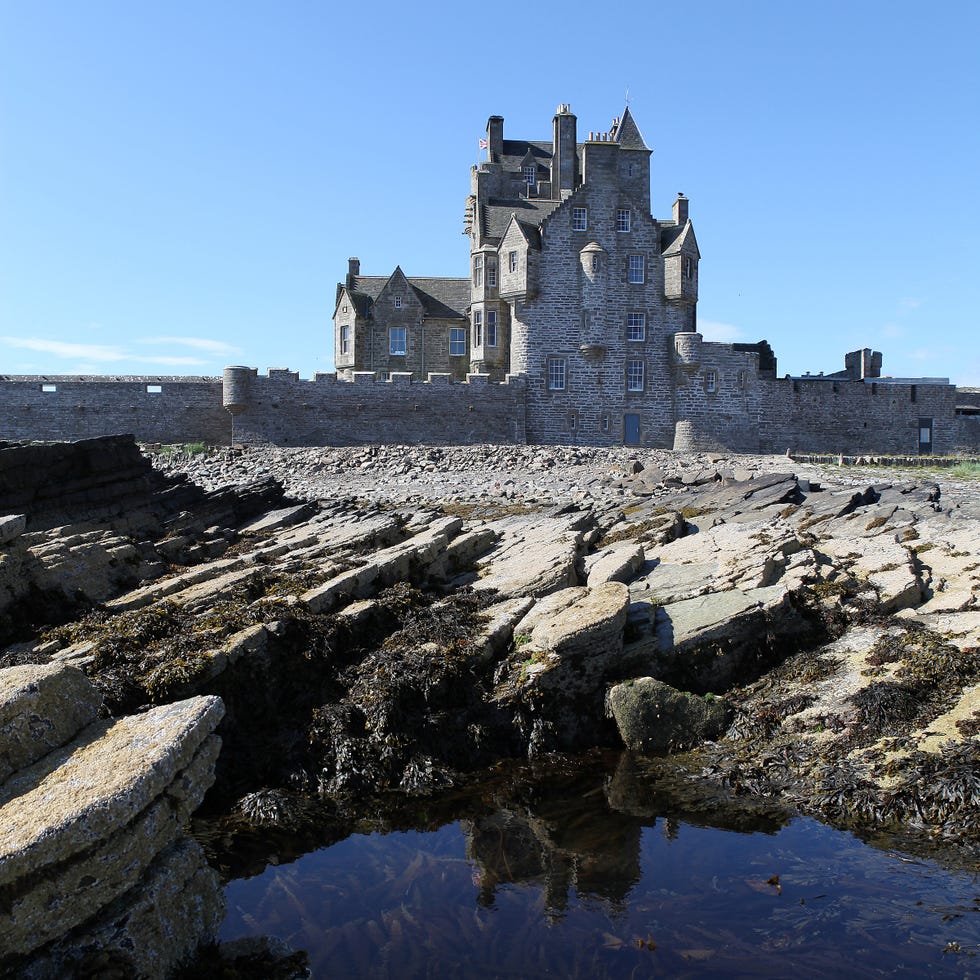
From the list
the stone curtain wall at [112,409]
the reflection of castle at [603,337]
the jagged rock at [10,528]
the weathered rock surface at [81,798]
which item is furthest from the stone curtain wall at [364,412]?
the weathered rock surface at [81,798]

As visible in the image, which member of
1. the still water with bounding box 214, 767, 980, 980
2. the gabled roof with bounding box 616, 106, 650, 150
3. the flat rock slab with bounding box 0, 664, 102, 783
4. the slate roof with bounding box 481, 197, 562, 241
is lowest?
the still water with bounding box 214, 767, 980, 980

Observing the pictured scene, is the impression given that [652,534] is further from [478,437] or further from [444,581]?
[478,437]

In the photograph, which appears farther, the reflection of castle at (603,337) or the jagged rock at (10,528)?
the reflection of castle at (603,337)

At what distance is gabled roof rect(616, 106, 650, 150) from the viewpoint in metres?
44.5

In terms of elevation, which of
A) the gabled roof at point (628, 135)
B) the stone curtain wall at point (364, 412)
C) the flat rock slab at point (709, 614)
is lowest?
the flat rock slab at point (709, 614)

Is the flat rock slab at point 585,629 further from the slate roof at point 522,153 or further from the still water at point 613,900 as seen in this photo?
the slate roof at point 522,153

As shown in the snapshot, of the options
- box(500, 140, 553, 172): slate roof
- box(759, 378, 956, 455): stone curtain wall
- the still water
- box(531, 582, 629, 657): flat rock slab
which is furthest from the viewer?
box(500, 140, 553, 172): slate roof

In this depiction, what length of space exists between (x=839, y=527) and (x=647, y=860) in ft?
39.6

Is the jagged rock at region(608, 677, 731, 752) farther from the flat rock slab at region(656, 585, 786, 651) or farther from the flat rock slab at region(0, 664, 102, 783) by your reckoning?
the flat rock slab at region(0, 664, 102, 783)

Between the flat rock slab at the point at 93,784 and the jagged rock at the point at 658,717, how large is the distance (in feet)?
18.4

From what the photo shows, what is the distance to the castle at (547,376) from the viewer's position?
41.8 metres

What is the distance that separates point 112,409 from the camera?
137 ft

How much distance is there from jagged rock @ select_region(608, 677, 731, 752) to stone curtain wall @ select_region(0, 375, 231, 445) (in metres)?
34.2

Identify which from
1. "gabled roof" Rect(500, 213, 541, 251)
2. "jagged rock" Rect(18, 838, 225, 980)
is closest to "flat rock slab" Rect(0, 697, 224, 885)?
"jagged rock" Rect(18, 838, 225, 980)
